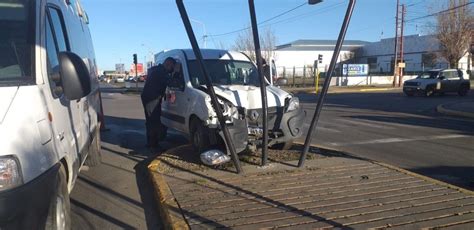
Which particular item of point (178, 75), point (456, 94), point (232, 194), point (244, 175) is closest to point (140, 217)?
point (232, 194)

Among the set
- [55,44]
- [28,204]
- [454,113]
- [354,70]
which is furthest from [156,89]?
[354,70]

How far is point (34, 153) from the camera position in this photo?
3.25m

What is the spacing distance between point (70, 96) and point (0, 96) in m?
0.76

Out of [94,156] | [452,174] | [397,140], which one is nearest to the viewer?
[452,174]

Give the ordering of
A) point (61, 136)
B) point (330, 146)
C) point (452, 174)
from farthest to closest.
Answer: point (330, 146) < point (452, 174) < point (61, 136)

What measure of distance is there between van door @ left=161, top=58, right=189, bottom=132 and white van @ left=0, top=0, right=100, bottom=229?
3853mm

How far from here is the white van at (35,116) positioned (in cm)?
308

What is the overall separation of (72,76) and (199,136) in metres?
4.00

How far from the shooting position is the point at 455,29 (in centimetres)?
4744

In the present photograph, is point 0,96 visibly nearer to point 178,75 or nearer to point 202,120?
point 202,120

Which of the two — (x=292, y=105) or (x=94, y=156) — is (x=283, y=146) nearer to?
(x=292, y=105)

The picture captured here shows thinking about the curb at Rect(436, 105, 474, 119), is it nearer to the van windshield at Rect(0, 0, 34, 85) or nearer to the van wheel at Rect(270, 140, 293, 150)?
the van wheel at Rect(270, 140, 293, 150)

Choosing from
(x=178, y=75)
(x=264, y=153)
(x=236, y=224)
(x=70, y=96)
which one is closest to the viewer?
(x=70, y=96)

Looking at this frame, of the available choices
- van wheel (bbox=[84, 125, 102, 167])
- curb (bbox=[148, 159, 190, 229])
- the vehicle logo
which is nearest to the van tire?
the vehicle logo
